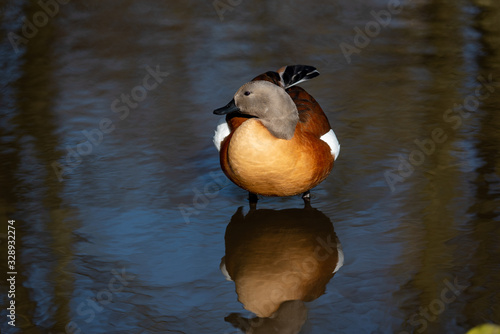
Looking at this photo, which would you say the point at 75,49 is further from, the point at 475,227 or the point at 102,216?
the point at 475,227

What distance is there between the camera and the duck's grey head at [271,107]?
508 cm

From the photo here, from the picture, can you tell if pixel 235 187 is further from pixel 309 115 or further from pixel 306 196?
pixel 309 115


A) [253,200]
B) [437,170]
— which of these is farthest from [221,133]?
[437,170]

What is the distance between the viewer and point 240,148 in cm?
504

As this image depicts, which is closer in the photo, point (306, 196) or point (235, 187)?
point (306, 196)

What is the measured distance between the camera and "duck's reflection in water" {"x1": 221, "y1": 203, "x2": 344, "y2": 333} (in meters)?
4.21

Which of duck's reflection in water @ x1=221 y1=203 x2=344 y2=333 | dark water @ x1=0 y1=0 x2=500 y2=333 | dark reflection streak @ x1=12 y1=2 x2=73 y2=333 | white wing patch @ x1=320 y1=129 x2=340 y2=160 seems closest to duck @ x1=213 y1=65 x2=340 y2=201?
white wing patch @ x1=320 y1=129 x2=340 y2=160

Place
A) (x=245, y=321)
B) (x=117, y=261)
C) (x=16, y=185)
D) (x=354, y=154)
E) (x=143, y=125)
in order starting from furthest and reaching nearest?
(x=143, y=125) < (x=354, y=154) < (x=16, y=185) < (x=117, y=261) < (x=245, y=321)

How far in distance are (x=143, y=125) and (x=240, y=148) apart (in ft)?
7.90

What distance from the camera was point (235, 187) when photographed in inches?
239

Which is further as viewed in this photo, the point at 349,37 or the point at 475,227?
the point at 349,37

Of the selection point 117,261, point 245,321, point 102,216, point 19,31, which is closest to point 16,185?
point 102,216

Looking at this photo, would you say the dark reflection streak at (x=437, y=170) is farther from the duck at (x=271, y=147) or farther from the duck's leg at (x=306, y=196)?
the duck at (x=271, y=147)

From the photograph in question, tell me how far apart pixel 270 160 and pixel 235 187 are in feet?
3.56
